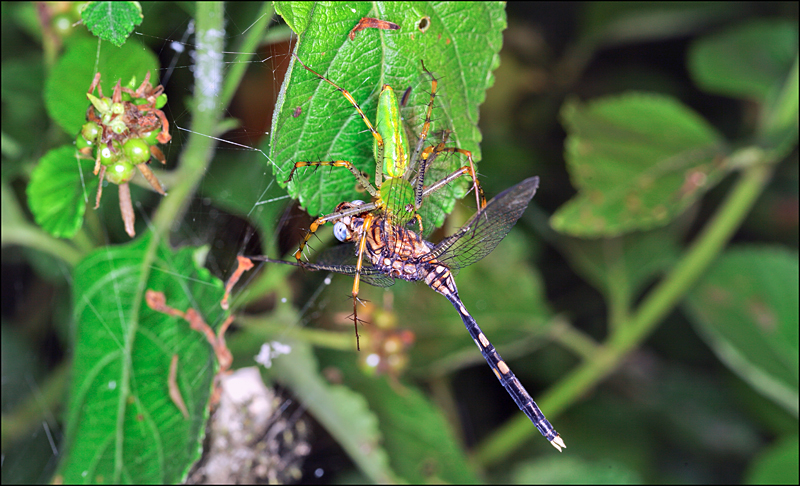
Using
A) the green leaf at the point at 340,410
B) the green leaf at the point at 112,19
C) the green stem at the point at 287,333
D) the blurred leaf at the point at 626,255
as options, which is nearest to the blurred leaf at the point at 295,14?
the green leaf at the point at 112,19

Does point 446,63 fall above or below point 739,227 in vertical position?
above

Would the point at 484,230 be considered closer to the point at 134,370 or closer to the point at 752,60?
the point at 134,370

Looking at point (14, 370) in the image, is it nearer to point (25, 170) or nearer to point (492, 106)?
point (25, 170)

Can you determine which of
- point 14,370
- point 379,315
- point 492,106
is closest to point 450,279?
point 379,315

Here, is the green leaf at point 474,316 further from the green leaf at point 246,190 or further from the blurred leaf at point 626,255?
the green leaf at point 246,190

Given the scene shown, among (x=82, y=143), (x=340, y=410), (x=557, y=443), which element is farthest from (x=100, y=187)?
(x=557, y=443)

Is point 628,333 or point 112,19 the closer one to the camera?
point 112,19

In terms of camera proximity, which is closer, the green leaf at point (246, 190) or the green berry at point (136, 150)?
the green berry at point (136, 150)
